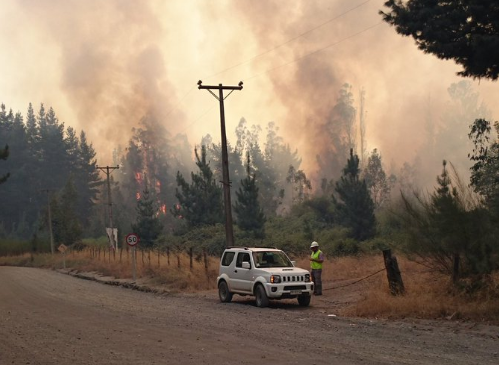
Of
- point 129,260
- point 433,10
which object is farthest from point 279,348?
point 129,260

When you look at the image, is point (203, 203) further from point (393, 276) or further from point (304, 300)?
point (393, 276)

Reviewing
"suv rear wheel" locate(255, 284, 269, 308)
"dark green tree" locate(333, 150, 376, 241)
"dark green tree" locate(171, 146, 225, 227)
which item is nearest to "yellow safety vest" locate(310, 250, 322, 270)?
"suv rear wheel" locate(255, 284, 269, 308)

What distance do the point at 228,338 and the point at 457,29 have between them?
38.3 ft

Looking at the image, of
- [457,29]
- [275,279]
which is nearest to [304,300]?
[275,279]

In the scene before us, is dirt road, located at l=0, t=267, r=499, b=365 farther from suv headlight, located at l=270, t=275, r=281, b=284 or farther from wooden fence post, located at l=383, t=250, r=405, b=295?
wooden fence post, located at l=383, t=250, r=405, b=295

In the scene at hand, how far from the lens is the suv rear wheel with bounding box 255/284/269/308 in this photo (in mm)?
19069

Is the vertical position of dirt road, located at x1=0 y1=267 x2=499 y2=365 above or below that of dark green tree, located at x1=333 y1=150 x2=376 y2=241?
below

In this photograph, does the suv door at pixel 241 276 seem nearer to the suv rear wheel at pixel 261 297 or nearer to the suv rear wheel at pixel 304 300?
the suv rear wheel at pixel 261 297

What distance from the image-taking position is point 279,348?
430 inches

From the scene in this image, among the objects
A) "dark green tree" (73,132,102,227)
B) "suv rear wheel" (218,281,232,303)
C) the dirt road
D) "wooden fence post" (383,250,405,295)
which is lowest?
the dirt road

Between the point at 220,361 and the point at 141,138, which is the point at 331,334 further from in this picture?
the point at 141,138

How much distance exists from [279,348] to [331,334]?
216 cm

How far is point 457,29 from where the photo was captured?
18281mm

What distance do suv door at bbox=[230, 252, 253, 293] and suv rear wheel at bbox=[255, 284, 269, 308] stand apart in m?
0.47
